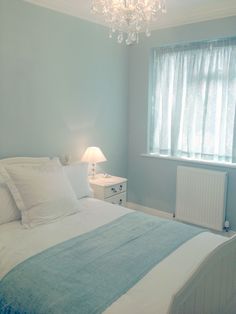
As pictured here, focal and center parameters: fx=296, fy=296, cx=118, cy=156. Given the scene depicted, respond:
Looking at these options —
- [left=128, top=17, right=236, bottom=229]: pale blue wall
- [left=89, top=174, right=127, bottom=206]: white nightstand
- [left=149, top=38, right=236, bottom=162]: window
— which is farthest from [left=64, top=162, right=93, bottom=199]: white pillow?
[left=149, top=38, right=236, bottom=162]: window

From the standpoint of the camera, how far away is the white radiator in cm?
331

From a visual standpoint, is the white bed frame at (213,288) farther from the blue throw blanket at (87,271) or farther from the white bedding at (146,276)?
the blue throw blanket at (87,271)

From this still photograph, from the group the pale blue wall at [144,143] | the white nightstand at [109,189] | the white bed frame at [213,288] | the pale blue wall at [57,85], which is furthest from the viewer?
the pale blue wall at [144,143]

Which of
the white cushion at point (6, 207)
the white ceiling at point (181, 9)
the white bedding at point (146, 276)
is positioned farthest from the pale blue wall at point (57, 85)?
the white bedding at point (146, 276)

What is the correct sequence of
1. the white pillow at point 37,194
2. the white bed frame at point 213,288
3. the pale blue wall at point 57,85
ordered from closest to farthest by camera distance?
the white bed frame at point 213,288 → the white pillow at point 37,194 → the pale blue wall at point 57,85

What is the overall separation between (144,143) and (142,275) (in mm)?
2546

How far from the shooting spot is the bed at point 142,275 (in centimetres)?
134

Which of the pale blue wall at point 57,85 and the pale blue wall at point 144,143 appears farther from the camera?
the pale blue wall at point 144,143

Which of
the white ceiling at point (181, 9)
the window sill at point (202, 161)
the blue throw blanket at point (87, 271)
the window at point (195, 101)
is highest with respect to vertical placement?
the white ceiling at point (181, 9)

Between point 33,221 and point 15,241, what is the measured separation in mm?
264

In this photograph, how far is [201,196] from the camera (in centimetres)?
345

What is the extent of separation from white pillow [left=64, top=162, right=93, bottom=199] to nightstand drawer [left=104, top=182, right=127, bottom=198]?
0.80 feet

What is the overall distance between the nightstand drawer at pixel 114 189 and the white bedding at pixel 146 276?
500 mm

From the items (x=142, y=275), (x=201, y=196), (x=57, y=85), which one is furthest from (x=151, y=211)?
(x=142, y=275)
